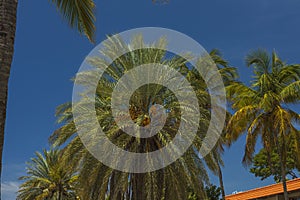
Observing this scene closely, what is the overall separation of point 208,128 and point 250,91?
7.31m

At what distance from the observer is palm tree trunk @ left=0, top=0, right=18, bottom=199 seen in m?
6.52

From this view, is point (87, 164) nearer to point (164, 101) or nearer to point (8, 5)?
point (164, 101)

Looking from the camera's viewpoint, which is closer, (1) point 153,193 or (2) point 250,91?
(1) point 153,193

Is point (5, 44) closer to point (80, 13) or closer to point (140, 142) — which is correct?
point (80, 13)

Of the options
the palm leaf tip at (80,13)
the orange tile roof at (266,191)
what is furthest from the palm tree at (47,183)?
the palm leaf tip at (80,13)

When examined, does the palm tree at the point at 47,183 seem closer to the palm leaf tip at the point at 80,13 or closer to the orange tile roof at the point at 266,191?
the orange tile roof at the point at 266,191

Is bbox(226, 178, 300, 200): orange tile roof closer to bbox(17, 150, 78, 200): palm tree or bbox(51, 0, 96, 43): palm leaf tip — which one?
bbox(17, 150, 78, 200): palm tree

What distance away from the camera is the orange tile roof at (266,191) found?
3188 centimetres

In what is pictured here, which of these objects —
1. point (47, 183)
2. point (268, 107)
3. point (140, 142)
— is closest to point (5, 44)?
point (140, 142)

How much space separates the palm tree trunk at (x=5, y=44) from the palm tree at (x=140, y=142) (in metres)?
13.3

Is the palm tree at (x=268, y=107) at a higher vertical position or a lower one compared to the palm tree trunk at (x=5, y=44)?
higher

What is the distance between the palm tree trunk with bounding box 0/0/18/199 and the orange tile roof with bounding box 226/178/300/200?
27596mm

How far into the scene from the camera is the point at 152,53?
2178cm

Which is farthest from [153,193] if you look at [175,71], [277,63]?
[277,63]
